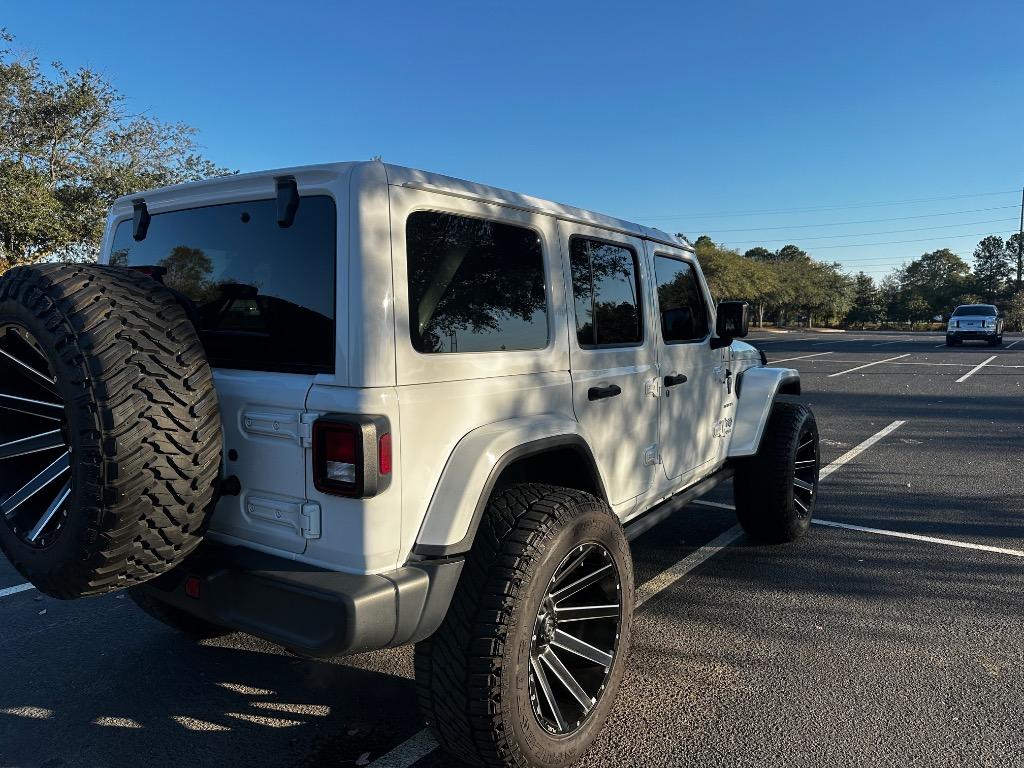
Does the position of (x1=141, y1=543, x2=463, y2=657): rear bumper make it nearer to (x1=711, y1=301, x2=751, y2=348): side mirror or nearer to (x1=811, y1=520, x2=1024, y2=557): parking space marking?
(x1=711, y1=301, x2=751, y2=348): side mirror

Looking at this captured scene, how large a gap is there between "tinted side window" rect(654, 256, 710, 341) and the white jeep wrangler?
980 mm

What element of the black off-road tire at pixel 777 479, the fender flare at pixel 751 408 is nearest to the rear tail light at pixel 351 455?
the fender flare at pixel 751 408

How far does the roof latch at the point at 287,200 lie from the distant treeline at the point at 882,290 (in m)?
62.6

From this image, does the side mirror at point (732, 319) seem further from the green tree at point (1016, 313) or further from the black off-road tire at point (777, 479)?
the green tree at point (1016, 313)

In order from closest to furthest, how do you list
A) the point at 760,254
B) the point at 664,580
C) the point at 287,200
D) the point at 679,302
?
1. the point at 287,200
2. the point at 679,302
3. the point at 664,580
4. the point at 760,254

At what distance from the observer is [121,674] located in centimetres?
313

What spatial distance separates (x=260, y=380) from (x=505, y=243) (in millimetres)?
993

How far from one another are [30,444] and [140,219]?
1.03 meters

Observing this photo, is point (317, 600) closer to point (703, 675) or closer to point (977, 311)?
point (703, 675)

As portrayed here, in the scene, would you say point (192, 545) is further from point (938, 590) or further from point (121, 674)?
point (938, 590)

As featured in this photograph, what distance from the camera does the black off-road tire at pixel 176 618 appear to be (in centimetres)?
313

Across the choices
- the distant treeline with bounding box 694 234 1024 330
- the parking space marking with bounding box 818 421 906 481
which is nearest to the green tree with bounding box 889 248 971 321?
the distant treeline with bounding box 694 234 1024 330

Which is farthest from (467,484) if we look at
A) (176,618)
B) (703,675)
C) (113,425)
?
(176,618)

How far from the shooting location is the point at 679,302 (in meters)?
3.80
